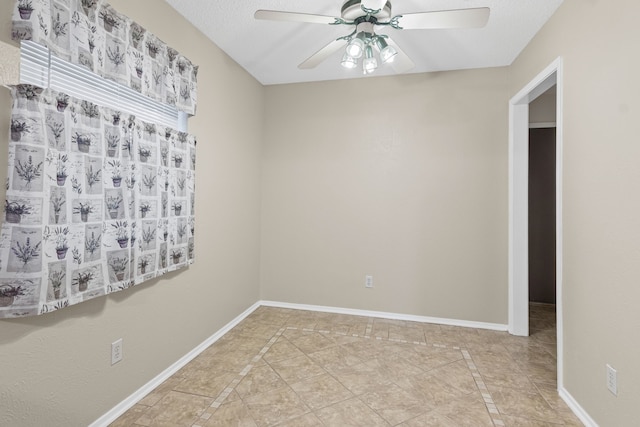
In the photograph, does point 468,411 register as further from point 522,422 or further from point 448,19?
point 448,19

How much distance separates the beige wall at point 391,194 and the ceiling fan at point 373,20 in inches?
51.3

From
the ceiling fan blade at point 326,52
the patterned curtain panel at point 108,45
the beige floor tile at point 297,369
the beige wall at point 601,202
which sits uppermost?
the ceiling fan blade at point 326,52

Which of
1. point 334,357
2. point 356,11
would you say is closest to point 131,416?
point 334,357

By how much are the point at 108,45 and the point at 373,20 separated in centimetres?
153

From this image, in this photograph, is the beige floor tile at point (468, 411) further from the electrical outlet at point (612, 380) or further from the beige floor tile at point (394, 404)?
the electrical outlet at point (612, 380)

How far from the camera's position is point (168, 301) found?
7.91 feet

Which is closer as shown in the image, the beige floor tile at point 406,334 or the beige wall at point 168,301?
the beige wall at point 168,301

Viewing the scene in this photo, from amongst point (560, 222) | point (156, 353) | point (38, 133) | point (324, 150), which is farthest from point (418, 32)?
point (156, 353)

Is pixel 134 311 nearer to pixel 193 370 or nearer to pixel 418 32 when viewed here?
pixel 193 370

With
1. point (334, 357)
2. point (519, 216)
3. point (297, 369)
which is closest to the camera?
point (297, 369)

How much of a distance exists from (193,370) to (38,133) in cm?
187

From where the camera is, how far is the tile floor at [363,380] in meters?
1.97

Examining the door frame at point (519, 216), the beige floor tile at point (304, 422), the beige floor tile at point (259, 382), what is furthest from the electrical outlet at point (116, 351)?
the door frame at point (519, 216)

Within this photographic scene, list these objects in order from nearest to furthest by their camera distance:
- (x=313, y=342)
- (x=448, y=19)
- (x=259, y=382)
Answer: (x=448, y=19) → (x=259, y=382) → (x=313, y=342)
